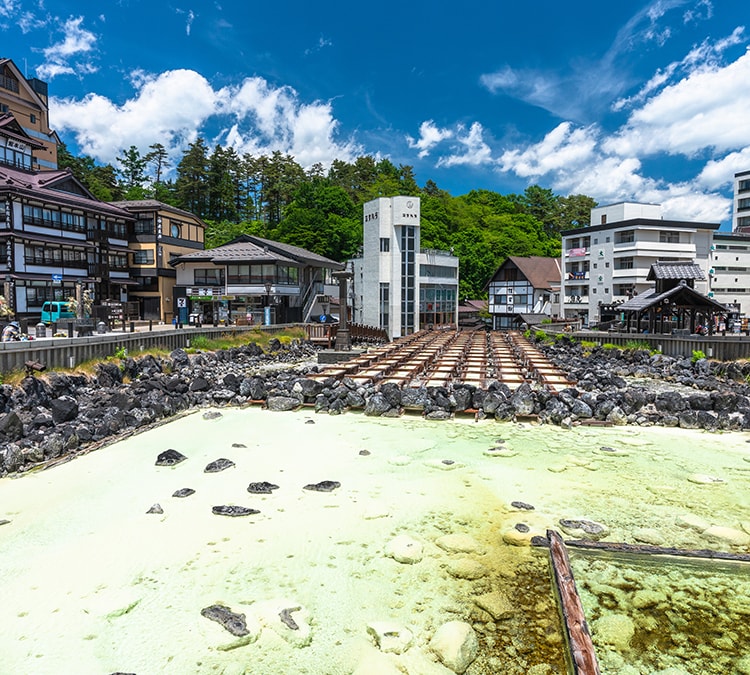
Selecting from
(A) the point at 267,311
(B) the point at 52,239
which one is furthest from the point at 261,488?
(B) the point at 52,239

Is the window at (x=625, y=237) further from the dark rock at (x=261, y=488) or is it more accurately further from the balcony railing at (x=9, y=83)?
the balcony railing at (x=9, y=83)

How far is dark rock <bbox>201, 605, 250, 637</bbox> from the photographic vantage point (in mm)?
5539

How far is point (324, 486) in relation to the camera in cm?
962

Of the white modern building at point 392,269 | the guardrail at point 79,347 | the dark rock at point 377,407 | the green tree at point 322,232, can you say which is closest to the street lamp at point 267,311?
the guardrail at point 79,347

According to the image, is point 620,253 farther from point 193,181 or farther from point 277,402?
point 193,181

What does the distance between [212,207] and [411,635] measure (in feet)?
228

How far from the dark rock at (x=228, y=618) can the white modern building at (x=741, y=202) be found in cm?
8101

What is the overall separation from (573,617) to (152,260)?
44750 millimetres

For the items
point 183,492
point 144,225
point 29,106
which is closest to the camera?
point 183,492

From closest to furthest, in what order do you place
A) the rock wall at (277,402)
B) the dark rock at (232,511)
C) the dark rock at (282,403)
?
the dark rock at (232,511) < the rock wall at (277,402) < the dark rock at (282,403)

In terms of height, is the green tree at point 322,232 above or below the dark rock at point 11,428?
above

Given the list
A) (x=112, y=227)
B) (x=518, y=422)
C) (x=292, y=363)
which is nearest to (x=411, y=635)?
(x=518, y=422)

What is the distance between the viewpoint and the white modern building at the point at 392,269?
43031 millimetres

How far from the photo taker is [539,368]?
23.9 metres
